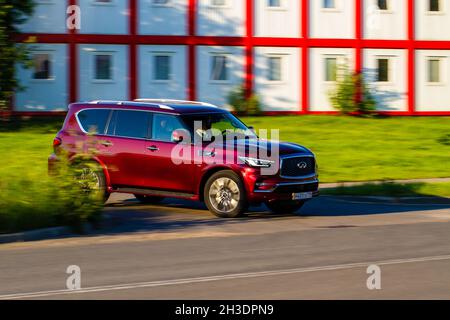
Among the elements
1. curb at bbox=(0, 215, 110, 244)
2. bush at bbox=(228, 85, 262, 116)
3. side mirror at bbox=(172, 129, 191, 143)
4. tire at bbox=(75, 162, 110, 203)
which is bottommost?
curb at bbox=(0, 215, 110, 244)

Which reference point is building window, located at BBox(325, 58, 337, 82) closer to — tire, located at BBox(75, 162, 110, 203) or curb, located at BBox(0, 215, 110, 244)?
tire, located at BBox(75, 162, 110, 203)

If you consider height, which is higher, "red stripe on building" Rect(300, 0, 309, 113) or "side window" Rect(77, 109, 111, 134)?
"red stripe on building" Rect(300, 0, 309, 113)

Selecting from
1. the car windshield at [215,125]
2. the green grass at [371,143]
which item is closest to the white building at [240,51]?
the green grass at [371,143]

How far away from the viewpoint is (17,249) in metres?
13.1

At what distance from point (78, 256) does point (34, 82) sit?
89.2 feet

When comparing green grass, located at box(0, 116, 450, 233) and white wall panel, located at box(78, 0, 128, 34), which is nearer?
green grass, located at box(0, 116, 450, 233)

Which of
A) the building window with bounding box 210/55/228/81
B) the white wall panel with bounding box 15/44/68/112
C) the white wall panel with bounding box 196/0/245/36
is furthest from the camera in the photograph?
the building window with bounding box 210/55/228/81

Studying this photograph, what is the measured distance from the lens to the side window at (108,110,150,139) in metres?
17.4

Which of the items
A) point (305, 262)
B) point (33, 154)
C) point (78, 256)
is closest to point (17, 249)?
point (78, 256)

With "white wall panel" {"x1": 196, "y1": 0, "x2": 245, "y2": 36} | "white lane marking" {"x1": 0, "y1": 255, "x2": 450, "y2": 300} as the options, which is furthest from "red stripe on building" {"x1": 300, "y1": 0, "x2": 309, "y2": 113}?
"white lane marking" {"x1": 0, "y1": 255, "x2": 450, "y2": 300}

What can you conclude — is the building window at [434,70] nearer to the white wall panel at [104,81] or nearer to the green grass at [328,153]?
the green grass at [328,153]

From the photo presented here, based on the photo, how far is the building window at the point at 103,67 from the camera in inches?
1547

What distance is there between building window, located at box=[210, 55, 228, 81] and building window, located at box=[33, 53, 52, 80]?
256 inches
